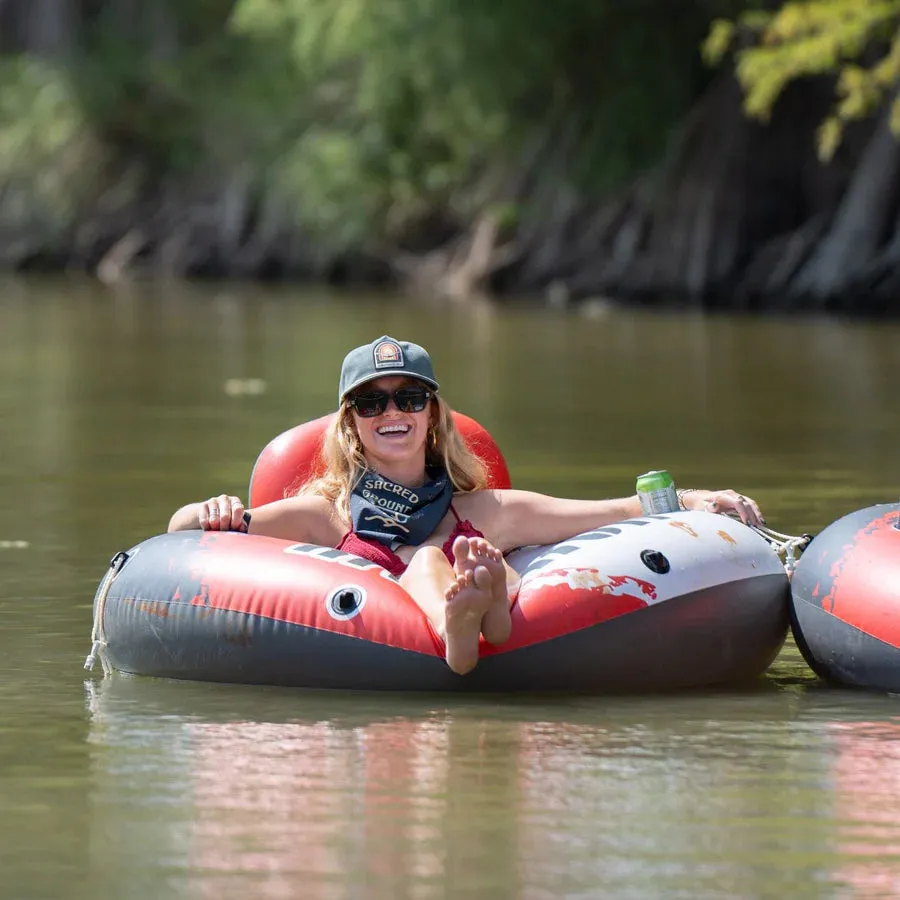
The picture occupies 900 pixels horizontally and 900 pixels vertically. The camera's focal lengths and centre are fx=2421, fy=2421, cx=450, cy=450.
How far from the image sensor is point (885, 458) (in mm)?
13664

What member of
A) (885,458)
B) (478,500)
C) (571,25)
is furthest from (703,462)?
(571,25)

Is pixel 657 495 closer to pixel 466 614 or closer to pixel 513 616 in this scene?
pixel 513 616

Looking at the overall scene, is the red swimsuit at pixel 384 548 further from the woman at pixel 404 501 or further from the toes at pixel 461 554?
the toes at pixel 461 554

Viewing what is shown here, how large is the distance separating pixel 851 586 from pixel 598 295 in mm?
28228

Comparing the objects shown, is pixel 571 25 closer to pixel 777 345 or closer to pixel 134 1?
pixel 777 345

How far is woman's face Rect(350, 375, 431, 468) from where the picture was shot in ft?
24.3

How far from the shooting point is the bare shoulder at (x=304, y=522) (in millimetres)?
7590

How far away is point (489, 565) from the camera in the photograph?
662cm

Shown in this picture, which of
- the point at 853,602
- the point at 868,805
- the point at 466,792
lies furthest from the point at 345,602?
the point at 868,805

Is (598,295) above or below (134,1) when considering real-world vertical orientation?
below

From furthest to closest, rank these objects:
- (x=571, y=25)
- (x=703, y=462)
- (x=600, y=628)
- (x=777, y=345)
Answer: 1. (x=571, y=25)
2. (x=777, y=345)
3. (x=703, y=462)
4. (x=600, y=628)

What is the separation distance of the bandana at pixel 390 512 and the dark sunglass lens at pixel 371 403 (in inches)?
7.5

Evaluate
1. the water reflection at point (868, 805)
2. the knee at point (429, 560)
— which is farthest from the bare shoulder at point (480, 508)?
the water reflection at point (868, 805)

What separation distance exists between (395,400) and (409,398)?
4cm
